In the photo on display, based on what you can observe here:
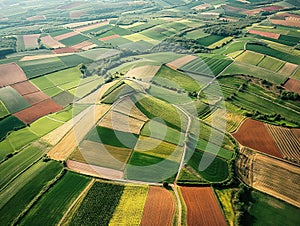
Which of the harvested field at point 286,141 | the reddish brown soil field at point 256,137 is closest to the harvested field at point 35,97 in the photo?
the reddish brown soil field at point 256,137

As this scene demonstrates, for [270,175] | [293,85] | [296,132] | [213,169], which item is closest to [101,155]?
[213,169]

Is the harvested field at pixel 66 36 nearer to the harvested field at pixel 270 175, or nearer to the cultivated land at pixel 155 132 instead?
the cultivated land at pixel 155 132

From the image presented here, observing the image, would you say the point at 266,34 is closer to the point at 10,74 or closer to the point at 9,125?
the point at 10,74

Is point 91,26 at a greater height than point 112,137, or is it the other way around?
point 112,137

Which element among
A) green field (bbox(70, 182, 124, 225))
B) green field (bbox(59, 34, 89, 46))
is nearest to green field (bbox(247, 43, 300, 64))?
green field (bbox(70, 182, 124, 225))

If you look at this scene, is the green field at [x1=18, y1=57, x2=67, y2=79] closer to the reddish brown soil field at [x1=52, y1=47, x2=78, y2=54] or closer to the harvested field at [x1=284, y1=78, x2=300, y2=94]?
the reddish brown soil field at [x1=52, y1=47, x2=78, y2=54]

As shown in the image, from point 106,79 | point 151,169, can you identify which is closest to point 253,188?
point 151,169
